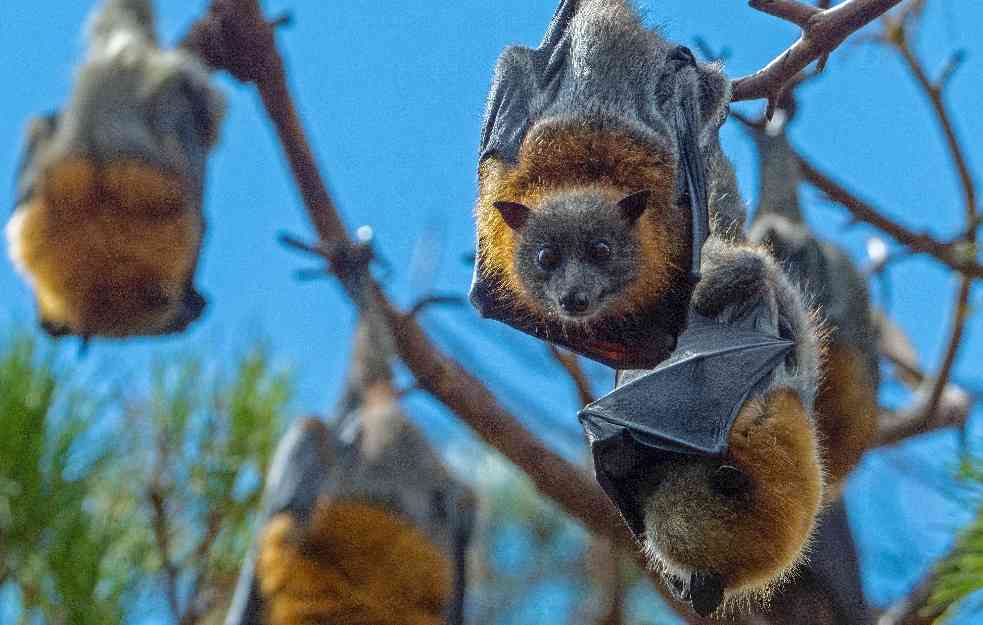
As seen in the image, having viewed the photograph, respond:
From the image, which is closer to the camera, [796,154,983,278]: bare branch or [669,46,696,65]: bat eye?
[669,46,696,65]: bat eye

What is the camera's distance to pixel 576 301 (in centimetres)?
269

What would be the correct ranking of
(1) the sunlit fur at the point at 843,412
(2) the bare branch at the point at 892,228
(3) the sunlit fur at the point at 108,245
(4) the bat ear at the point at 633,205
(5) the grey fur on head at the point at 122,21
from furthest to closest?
(5) the grey fur on head at the point at 122,21 < (3) the sunlit fur at the point at 108,245 < (1) the sunlit fur at the point at 843,412 < (2) the bare branch at the point at 892,228 < (4) the bat ear at the point at 633,205

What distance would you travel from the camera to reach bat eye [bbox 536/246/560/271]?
2.76 m

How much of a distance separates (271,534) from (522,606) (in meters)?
2.94

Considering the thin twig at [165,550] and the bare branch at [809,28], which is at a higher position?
the bare branch at [809,28]

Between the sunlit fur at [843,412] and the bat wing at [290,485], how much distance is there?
2805mm

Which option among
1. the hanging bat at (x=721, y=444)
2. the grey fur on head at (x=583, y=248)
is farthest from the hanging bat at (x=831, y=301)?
the grey fur on head at (x=583, y=248)

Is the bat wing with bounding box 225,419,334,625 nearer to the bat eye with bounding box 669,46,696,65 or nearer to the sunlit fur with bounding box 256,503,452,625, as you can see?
the sunlit fur with bounding box 256,503,452,625

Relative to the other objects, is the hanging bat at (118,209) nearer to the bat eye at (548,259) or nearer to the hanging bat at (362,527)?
the hanging bat at (362,527)

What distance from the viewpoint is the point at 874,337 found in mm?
5902

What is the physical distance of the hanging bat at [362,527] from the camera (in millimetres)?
6020

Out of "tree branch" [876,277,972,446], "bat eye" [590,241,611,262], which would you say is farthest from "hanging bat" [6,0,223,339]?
"bat eye" [590,241,611,262]

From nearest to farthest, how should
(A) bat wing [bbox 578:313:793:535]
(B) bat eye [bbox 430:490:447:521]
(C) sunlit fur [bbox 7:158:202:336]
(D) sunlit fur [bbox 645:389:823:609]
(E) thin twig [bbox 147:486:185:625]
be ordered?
(D) sunlit fur [bbox 645:389:823:609] → (A) bat wing [bbox 578:313:793:535] → (E) thin twig [bbox 147:486:185:625] → (B) bat eye [bbox 430:490:447:521] → (C) sunlit fur [bbox 7:158:202:336]

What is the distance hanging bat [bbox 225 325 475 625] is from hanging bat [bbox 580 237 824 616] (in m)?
3.04
